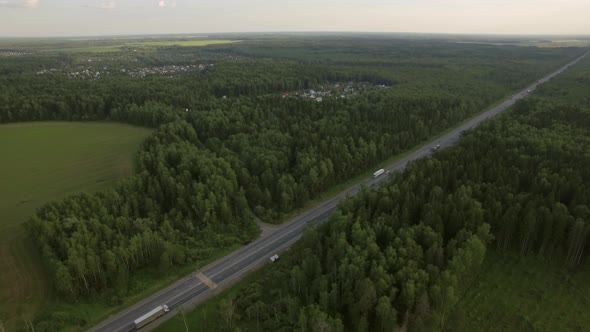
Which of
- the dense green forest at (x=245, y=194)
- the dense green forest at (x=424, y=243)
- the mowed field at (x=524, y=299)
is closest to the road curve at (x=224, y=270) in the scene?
the dense green forest at (x=245, y=194)

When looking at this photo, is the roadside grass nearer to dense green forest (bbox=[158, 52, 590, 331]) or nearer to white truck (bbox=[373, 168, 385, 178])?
dense green forest (bbox=[158, 52, 590, 331])

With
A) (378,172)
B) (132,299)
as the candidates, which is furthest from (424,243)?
(132,299)

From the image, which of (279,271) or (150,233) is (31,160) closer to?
(150,233)

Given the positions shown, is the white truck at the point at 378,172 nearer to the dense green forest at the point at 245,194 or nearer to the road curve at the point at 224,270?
the dense green forest at the point at 245,194

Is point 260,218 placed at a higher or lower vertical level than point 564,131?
lower

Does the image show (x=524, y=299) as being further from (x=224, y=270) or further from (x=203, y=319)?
(x=203, y=319)

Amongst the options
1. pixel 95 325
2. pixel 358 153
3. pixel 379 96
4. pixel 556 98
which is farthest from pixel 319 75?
pixel 95 325
